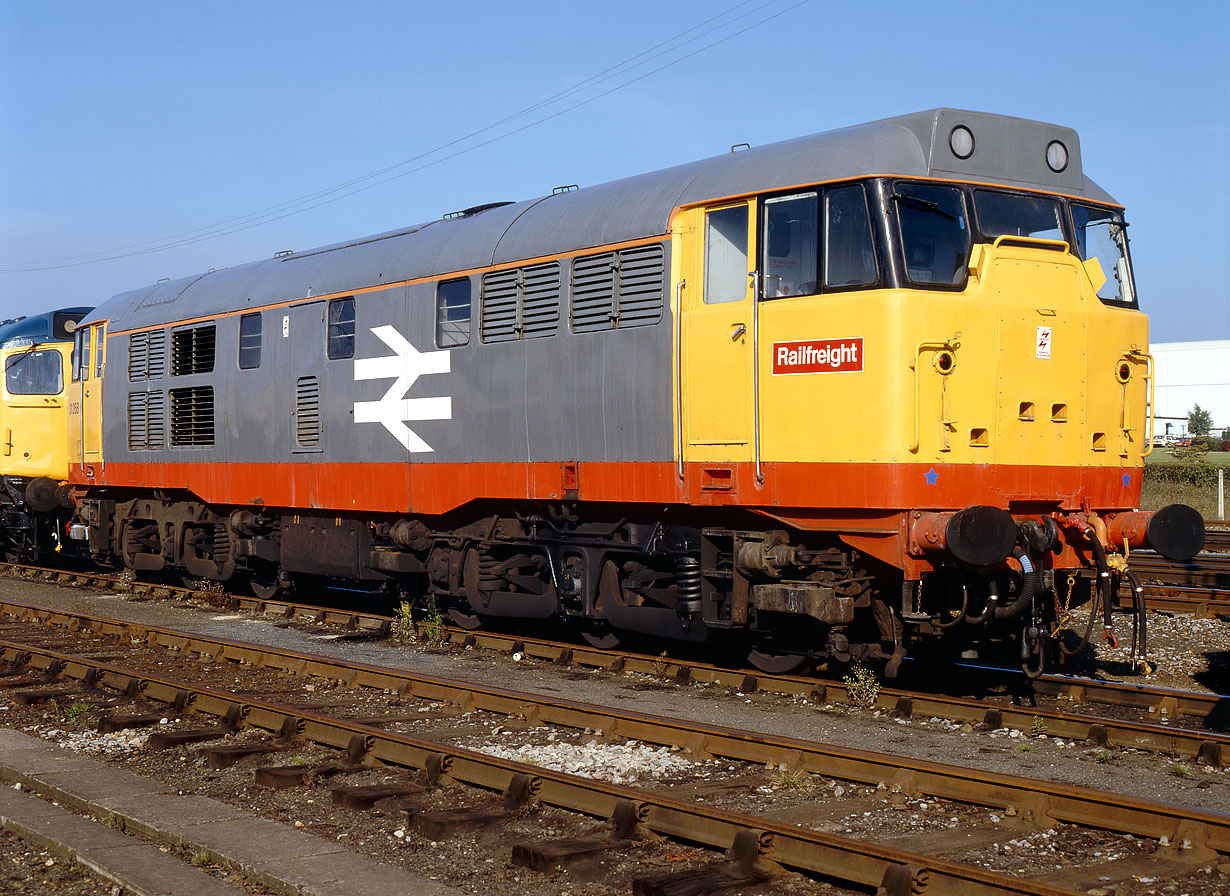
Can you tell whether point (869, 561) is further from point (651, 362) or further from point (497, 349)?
point (497, 349)

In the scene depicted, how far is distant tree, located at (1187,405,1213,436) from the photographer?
76.2 m

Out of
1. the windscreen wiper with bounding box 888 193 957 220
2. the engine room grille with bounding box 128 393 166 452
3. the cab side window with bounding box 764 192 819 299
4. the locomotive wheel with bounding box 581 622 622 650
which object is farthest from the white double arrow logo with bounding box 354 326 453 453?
the windscreen wiper with bounding box 888 193 957 220

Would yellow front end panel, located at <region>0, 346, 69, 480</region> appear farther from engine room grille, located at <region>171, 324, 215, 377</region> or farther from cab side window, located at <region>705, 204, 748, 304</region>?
cab side window, located at <region>705, 204, 748, 304</region>

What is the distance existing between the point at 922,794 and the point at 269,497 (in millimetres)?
10181

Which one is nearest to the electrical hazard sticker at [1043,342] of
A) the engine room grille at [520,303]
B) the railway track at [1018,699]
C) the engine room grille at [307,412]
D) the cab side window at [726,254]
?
the cab side window at [726,254]

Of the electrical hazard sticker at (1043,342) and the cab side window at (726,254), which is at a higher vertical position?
the cab side window at (726,254)

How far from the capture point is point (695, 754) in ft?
25.7

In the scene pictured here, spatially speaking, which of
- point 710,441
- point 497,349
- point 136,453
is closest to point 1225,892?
point 710,441

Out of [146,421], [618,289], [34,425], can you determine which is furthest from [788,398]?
[34,425]

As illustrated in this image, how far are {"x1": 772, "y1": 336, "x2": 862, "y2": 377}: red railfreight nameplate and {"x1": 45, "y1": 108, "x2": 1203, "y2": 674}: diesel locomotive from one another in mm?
25

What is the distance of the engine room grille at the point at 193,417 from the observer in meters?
16.3

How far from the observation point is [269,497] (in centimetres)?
1512

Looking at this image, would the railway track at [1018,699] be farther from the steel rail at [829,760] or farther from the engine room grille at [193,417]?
the engine room grille at [193,417]

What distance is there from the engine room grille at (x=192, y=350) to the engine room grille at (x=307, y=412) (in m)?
2.18
